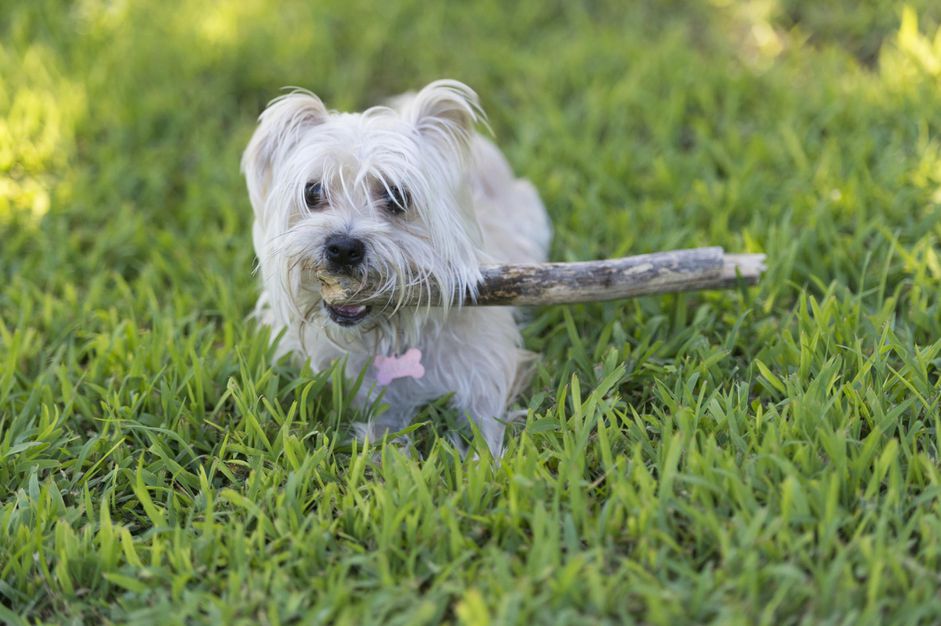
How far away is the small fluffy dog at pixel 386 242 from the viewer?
376 cm

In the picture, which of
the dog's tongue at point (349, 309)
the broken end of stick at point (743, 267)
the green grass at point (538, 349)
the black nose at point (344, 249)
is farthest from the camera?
the broken end of stick at point (743, 267)

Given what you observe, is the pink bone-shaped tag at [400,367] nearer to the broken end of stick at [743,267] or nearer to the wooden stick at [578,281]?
the wooden stick at [578,281]

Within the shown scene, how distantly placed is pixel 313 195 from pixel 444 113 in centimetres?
62

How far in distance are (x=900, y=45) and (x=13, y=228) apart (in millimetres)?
5613

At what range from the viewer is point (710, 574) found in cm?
292

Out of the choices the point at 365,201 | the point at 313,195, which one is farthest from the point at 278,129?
the point at 365,201

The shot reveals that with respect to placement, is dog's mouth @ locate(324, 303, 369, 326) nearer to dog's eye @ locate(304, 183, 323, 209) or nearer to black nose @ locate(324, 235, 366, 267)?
black nose @ locate(324, 235, 366, 267)

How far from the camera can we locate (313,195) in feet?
12.8

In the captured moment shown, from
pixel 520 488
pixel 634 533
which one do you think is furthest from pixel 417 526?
pixel 634 533

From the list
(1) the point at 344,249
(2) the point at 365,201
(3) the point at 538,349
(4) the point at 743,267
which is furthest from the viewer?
(3) the point at 538,349

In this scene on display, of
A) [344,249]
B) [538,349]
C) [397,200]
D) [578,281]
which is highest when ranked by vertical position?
[397,200]

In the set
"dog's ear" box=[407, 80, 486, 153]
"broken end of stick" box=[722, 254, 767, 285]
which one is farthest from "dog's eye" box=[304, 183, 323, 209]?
"broken end of stick" box=[722, 254, 767, 285]

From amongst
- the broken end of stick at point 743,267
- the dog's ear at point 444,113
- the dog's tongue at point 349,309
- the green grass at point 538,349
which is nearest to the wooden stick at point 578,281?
the dog's tongue at point 349,309

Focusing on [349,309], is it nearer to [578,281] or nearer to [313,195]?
[313,195]
